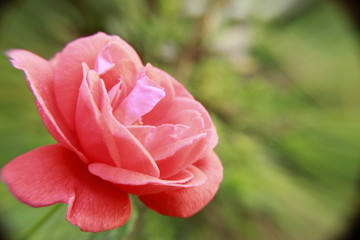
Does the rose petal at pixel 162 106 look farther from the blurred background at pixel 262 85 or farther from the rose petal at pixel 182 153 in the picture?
the blurred background at pixel 262 85

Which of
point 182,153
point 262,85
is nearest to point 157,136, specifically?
point 182,153

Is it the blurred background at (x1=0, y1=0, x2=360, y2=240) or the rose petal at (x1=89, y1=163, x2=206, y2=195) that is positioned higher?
the rose petal at (x1=89, y1=163, x2=206, y2=195)

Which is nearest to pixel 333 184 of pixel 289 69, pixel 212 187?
pixel 289 69

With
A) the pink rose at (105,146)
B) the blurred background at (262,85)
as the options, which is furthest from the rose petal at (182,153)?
the blurred background at (262,85)

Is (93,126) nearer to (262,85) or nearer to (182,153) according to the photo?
(182,153)

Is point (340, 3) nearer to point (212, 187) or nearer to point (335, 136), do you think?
point (335, 136)

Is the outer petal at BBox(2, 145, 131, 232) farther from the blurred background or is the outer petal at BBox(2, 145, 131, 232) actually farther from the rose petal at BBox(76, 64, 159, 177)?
the blurred background

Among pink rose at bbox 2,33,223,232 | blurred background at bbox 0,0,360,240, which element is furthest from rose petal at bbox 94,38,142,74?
blurred background at bbox 0,0,360,240
